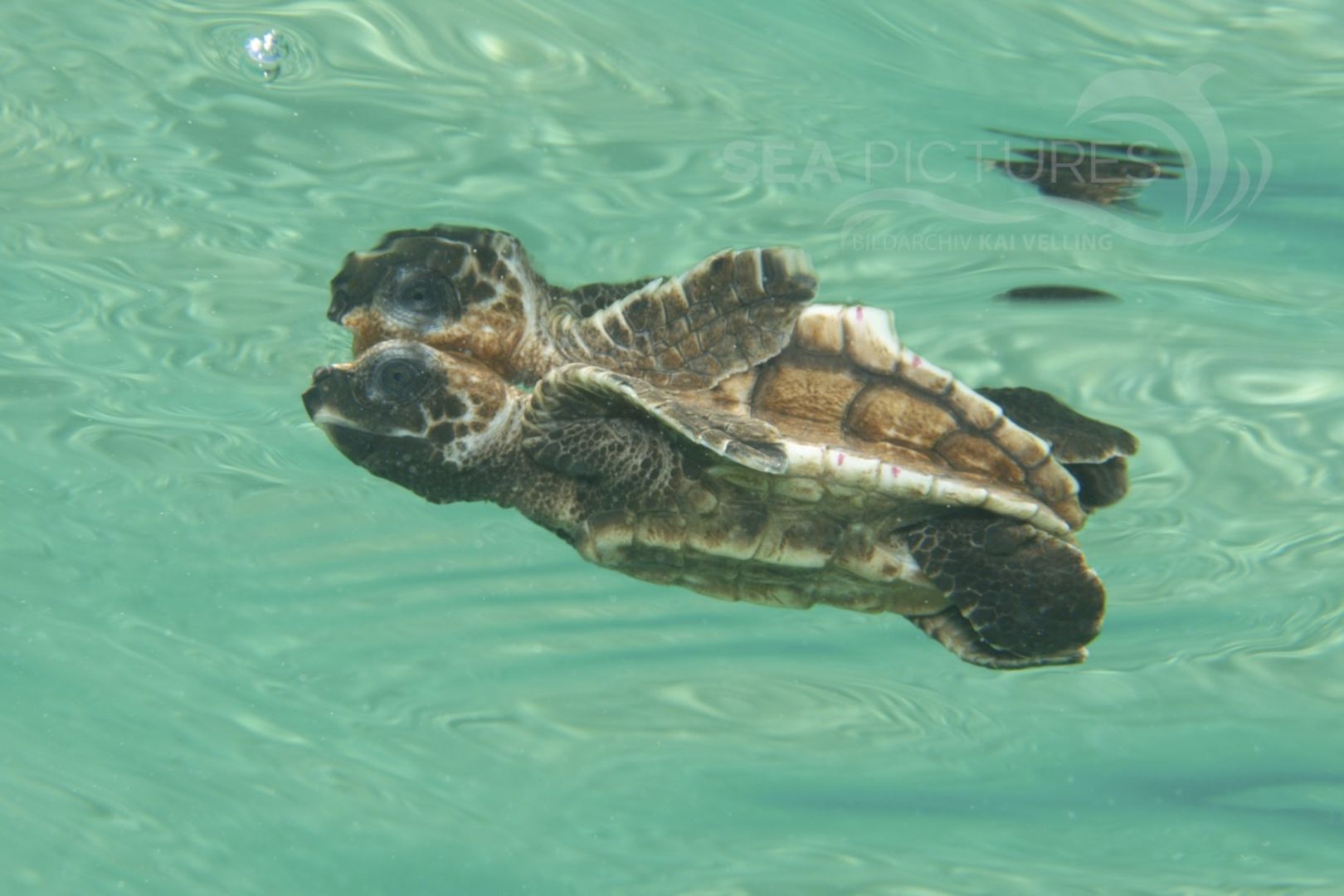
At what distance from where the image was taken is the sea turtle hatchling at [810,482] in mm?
4738

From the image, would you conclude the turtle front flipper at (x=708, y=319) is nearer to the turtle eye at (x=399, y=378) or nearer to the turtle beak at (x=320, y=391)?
the turtle eye at (x=399, y=378)

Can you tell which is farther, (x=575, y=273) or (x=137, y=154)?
(x=575, y=273)

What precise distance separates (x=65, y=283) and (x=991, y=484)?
752 cm

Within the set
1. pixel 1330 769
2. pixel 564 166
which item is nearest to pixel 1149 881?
pixel 1330 769

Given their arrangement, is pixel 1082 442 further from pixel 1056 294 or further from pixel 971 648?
pixel 1056 294

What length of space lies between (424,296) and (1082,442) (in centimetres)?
364

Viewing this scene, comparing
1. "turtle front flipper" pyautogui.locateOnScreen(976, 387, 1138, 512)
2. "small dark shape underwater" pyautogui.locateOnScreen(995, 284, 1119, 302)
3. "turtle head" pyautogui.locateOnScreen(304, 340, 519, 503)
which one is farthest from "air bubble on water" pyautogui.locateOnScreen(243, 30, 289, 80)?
"small dark shape underwater" pyautogui.locateOnScreen(995, 284, 1119, 302)

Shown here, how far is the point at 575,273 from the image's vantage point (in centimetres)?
761

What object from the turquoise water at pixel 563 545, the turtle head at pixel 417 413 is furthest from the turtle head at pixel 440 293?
the turquoise water at pixel 563 545

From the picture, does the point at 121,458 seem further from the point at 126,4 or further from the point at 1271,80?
the point at 1271,80

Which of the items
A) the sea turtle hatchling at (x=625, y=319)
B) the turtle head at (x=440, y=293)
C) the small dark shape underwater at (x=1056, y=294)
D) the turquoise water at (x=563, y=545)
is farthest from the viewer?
the small dark shape underwater at (x=1056, y=294)

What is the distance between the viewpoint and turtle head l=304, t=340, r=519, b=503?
487cm

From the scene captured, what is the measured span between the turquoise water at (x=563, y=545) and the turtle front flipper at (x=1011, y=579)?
2642mm

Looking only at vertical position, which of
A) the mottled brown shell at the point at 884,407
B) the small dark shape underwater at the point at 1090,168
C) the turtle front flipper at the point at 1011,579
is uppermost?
the small dark shape underwater at the point at 1090,168
